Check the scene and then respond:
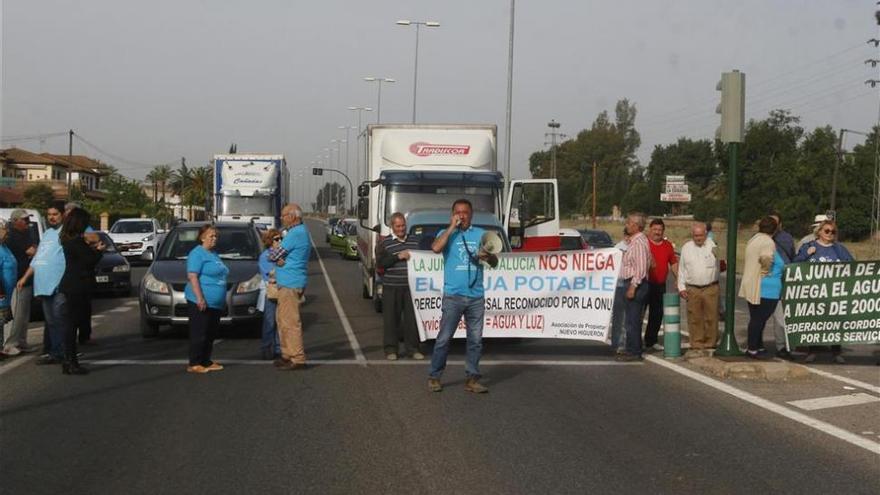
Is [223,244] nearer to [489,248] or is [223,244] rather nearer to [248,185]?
[489,248]

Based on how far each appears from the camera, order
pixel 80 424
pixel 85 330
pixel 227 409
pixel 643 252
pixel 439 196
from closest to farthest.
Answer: pixel 80 424, pixel 227 409, pixel 643 252, pixel 85 330, pixel 439 196

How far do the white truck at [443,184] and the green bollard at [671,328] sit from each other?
666cm

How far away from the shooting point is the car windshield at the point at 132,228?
3638 cm

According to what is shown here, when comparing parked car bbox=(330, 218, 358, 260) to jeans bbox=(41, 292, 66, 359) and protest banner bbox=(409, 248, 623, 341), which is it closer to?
protest banner bbox=(409, 248, 623, 341)

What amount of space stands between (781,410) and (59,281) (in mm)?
7435

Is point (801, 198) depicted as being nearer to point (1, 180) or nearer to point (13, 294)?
point (1, 180)

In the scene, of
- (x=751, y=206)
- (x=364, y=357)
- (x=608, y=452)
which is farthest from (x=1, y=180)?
(x=608, y=452)

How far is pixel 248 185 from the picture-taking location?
35.0 metres

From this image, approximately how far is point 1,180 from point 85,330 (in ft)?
242

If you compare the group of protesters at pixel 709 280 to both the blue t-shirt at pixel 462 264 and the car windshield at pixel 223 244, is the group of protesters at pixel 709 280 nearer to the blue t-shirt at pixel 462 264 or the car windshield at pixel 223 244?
the blue t-shirt at pixel 462 264

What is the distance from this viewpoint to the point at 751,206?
86125 millimetres

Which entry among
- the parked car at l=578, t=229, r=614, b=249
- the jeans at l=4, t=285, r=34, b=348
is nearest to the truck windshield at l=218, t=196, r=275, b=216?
the parked car at l=578, t=229, r=614, b=249

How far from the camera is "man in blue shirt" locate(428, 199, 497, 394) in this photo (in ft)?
32.5

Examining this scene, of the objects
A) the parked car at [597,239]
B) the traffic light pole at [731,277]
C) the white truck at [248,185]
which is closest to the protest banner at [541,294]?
the traffic light pole at [731,277]
